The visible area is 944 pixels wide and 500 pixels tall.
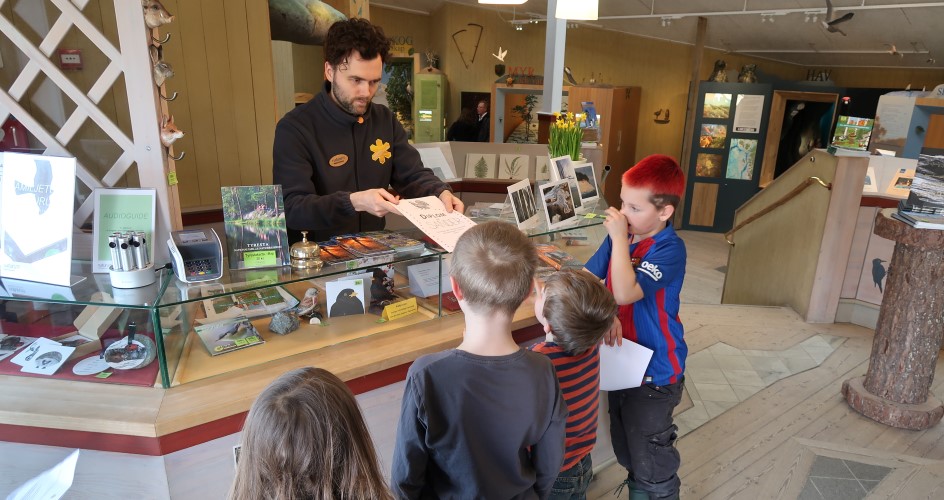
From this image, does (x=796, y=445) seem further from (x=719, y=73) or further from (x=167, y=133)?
(x=719, y=73)

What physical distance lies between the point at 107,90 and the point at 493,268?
1387 millimetres

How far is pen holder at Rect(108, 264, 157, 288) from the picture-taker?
61.2 inches

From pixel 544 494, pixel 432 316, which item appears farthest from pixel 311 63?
pixel 544 494

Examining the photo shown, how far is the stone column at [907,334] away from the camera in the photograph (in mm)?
3025

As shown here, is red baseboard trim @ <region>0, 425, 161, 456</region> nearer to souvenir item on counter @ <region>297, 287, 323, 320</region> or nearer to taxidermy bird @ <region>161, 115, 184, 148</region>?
souvenir item on counter @ <region>297, 287, 323, 320</region>

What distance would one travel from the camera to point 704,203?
10.2 metres

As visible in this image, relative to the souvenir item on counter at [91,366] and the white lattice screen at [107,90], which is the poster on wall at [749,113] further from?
the souvenir item on counter at [91,366]

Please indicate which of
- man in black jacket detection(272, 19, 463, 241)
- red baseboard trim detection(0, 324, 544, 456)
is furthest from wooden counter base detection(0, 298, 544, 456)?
man in black jacket detection(272, 19, 463, 241)

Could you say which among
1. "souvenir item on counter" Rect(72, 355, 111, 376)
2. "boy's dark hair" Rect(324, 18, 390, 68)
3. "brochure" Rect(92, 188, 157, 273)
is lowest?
"souvenir item on counter" Rect(72, 355, 111, 376)

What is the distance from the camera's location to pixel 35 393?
1.50m

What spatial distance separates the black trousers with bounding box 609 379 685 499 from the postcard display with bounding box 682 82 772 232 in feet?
28.2

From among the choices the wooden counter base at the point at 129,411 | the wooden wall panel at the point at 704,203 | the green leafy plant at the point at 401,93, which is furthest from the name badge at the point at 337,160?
the green leafy plant at the point at 401,93

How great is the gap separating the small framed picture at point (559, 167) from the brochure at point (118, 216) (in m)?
1.57

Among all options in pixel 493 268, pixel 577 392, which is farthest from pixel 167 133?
pixel 577 392
